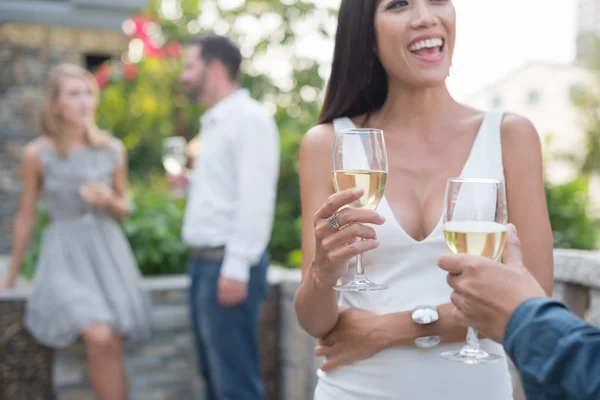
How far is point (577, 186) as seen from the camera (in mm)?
5500

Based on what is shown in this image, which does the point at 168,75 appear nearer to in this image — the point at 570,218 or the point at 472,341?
the point at 570,218

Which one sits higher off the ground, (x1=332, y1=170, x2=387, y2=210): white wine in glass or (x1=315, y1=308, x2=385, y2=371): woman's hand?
(x1=332, y1=170, x2=387, y2=210): white wine in glass

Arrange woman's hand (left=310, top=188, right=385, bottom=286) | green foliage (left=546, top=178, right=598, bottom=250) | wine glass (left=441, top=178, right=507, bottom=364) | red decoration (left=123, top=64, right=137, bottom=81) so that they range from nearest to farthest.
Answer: wine glass (left=441, top=178, right=507, bottom=364) < woman's hand (left=310, top=188, right=385, bottom=286) < green foliage (left=546, top=178, right=598, bottom=250) < red decoration (left=123, top=64, right=137, bottom=81)

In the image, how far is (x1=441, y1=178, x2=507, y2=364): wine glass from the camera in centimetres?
129

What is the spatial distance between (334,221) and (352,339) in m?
0.42

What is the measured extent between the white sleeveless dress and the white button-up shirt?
1778mm

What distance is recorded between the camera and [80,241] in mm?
3977

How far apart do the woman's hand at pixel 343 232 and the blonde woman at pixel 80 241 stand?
255 cm

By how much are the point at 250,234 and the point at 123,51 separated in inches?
258

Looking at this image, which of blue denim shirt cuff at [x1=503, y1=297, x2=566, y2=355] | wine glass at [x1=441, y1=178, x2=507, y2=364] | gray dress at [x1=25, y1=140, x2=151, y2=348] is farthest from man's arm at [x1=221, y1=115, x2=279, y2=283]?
blue denim shirt cuff at [x1=503, y1=297, x2=566, y2=355]

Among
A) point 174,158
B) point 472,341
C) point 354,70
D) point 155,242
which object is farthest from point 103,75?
point 472,341

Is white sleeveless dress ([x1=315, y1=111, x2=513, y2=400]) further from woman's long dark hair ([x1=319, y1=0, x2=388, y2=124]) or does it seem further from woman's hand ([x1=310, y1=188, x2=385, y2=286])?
woman's long dark hair ([x1=319, y1=0, x2=388, y2=124])

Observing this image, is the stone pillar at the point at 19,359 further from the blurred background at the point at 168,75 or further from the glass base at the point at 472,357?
the glass base at the point at 472,357

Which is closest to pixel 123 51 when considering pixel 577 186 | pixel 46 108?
pixel 46 108
